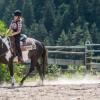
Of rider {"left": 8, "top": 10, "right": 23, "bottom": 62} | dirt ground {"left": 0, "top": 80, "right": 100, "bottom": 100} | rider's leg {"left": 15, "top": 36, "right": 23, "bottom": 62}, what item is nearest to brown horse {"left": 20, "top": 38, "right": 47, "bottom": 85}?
rider's leg {"left": 15, "top": 36, "right": 23, "bottom": 62}

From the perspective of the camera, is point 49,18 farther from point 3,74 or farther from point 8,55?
point 8,55

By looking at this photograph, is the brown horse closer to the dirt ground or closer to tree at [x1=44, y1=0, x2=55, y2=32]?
the dirt ground

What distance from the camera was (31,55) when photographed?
15.7m

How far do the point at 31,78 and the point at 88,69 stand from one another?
3.12 m

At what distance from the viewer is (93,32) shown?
98875mm

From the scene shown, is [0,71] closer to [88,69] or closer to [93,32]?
[88,69]

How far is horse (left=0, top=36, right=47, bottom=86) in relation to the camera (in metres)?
14.7

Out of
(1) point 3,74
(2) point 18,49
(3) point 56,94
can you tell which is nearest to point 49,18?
(1) point 3,74

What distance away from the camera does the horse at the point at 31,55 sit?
14711mm

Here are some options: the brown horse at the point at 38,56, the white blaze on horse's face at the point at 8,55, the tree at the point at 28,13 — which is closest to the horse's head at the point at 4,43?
the white blaze on horse's face at the point at 8,55

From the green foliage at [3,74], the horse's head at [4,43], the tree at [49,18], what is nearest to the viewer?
the horse's head at [4,43]

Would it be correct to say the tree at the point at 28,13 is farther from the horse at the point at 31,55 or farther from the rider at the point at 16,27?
the rider at the point at 16,27

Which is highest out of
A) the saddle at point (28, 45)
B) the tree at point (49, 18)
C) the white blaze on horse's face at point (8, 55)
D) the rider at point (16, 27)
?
the rider at point (16, 27)

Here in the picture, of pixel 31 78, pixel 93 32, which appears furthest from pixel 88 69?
pixel 93 32
